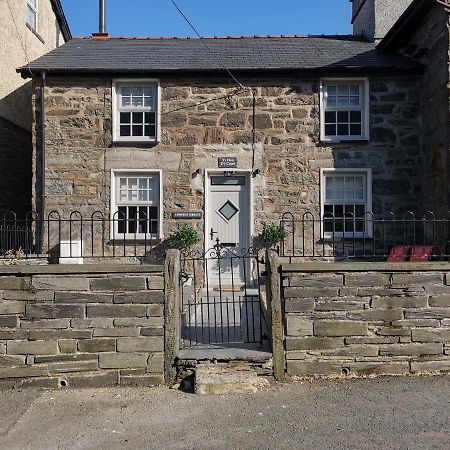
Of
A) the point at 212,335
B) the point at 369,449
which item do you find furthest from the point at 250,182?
the point at 369,449

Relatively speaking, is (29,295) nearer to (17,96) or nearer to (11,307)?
(11,307)

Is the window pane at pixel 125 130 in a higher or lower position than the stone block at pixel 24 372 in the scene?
higher

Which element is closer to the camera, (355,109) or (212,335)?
(212,335)

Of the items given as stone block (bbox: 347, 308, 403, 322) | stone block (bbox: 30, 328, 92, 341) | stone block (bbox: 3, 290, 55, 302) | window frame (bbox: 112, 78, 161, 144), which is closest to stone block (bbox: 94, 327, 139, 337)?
stone block (bbox: 30, 328, 92, 341)

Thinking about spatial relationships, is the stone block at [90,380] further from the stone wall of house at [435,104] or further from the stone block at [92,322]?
the stone wall of house at [435,104]

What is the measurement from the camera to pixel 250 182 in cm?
1116

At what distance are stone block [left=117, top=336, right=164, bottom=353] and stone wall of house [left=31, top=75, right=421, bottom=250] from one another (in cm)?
559

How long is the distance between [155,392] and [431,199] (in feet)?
24.4

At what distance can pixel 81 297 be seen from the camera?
560 centimetres

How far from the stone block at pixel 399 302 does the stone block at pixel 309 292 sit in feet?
1.59

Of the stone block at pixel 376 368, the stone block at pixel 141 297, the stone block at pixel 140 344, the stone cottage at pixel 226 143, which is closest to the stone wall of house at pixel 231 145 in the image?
the stone cottage at pixel 226 143

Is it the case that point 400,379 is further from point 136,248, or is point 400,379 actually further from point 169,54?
point 169,54

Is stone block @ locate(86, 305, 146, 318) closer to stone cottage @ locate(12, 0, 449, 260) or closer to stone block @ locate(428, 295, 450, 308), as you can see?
stone block @ locate(428, 295, 450, 308)

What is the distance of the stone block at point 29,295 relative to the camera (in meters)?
5.59
